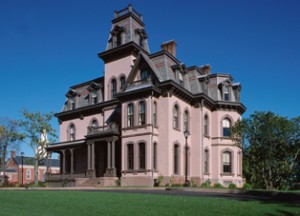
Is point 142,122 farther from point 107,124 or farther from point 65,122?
point 65,122

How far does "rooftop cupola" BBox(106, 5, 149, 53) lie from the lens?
36.0 meters

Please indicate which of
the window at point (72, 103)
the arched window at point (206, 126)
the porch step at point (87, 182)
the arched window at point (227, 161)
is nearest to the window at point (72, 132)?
the window at point (72, 103)

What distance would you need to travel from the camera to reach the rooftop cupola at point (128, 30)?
3603cm

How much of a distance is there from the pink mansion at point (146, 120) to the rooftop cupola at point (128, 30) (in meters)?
0.10

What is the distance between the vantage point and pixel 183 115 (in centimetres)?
3269

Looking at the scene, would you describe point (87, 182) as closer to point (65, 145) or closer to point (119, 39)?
point (65, 145)

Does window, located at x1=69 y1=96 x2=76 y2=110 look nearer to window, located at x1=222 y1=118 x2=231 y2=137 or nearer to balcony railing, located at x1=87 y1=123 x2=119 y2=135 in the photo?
Result: balcony railing, located at x1=87 y1=123 x2=119 y2=135

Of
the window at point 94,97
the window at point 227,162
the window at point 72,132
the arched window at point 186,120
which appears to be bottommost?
the window at point 227,162

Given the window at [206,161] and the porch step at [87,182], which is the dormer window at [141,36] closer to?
the window at [206,161]

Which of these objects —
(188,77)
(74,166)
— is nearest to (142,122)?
(188,77)

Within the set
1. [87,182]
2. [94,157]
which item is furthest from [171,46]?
[87,182]

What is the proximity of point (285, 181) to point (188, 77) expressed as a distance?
14195 mm

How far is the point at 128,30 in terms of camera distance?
118 feet

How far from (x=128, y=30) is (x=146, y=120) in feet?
37.1
